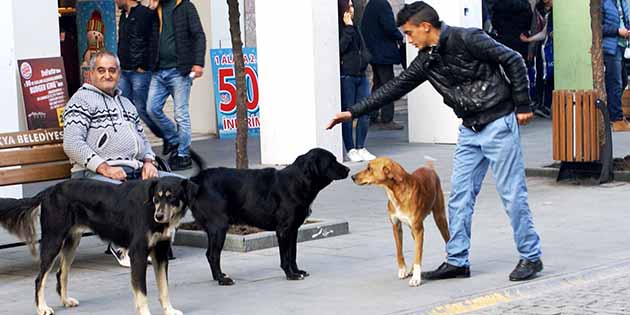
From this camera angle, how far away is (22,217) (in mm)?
8164

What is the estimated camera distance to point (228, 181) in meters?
8.88

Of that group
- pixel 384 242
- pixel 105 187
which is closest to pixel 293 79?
pixel 384 242

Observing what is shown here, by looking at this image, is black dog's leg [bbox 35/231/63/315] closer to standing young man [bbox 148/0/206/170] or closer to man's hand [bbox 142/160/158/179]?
man's hand [bbox 142/160/158/179]

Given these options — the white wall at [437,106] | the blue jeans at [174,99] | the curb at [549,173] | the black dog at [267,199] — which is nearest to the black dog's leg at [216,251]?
the black dog at [267,199]

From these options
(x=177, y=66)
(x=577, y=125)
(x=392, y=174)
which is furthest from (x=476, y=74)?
(x=177, y=66)

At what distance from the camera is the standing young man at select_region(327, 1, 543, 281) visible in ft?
27.0

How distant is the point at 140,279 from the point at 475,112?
241 cm

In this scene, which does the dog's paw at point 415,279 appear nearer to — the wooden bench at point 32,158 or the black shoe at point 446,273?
the black shoe at point 446,273

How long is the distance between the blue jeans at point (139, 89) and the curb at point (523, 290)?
23.3ft

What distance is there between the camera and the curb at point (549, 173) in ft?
42.4

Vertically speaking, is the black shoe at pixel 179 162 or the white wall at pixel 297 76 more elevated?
the white wall at pixel 297 76

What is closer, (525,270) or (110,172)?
(525,270)

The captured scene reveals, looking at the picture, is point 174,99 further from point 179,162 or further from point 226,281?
point 226,281

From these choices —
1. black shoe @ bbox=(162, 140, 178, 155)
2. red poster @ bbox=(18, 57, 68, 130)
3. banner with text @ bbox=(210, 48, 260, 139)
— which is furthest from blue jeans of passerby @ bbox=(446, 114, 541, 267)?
banner with text @ bbox=(210, 48, 260, 139)
